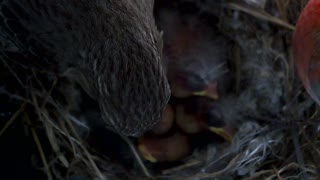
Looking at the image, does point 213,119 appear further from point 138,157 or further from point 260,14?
point 260,14

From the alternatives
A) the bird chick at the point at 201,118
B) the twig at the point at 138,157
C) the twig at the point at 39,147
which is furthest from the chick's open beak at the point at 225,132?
the twig at the point at 39,147

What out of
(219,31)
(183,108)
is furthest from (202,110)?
(219,31)

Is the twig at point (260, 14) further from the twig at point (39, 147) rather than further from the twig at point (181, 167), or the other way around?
the twig at point (39, 147)

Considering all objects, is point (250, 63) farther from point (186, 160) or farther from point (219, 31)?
point (186, 160)

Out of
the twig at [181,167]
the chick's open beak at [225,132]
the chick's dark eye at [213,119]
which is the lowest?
the twig at [181,167]

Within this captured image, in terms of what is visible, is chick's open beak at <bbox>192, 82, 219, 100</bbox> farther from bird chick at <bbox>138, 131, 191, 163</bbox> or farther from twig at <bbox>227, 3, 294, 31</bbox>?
twig at <bbox>227, 3, 294, 31</bbox>
